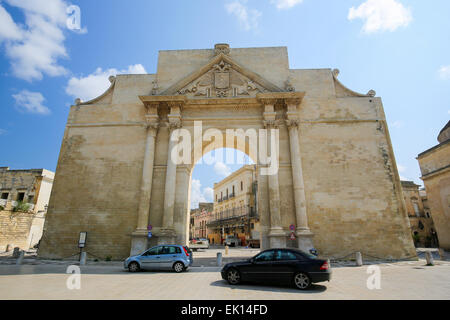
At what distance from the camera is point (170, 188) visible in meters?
14.6

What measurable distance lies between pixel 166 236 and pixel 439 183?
23258mm

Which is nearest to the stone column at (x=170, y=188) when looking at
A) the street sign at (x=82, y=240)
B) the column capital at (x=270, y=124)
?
the street sign at (x=82, y=240)

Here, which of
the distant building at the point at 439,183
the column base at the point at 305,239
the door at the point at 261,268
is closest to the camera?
the door at the point at 261,268

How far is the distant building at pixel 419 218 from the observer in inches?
1177

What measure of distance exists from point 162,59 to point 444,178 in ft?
82.2

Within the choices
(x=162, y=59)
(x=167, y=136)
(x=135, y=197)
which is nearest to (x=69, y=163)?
(x=135, y=197)

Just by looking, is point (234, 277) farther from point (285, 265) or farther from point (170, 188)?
point (170, 188)

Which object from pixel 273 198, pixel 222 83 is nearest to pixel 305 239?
pixel 273 198

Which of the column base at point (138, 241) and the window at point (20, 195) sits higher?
the window at point (20, 195)

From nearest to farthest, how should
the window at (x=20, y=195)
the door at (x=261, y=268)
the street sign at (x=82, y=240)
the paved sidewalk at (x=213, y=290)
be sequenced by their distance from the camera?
the paved sidewalk at (x=213, y=290) → the door at (x=261, y=268) → the street sign at (x=82, y=240) → the window at (x=20, y=195)

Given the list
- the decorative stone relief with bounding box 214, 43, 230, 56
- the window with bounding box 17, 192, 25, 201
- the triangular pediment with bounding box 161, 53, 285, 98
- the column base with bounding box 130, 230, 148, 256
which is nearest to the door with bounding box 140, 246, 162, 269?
the column base with bounding box 130, 230, 148, 256

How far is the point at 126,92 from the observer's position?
17.6 m

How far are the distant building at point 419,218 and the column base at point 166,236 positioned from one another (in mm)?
30882

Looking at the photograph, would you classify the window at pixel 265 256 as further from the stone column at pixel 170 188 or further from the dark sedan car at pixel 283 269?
the stone column at pixel 170 188
